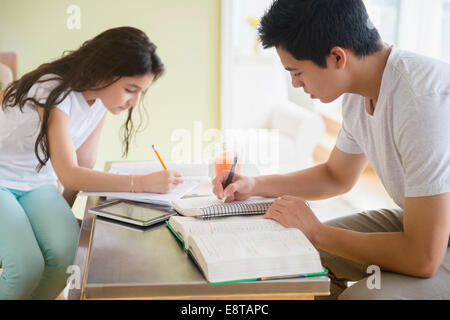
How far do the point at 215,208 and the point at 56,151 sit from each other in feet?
1.92

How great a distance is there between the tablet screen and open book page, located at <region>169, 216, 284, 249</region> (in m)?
0.09

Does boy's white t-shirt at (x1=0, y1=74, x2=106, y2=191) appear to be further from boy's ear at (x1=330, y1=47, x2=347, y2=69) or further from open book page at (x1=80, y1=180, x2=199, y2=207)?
boy's ear at (x1=330, y1=47, x2=347, y2=69)

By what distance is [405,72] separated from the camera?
1065 mm

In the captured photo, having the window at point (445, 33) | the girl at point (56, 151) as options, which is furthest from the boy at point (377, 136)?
the window at point (445, 33)

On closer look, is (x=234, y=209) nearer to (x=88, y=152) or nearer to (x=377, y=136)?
(x=377, y=136)

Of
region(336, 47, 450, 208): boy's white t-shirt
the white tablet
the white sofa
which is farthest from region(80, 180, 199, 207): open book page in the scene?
the white sofa

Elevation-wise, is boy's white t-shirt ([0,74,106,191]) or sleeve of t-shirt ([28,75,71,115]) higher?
sleeve of t-shirt ([28,75,71,115])

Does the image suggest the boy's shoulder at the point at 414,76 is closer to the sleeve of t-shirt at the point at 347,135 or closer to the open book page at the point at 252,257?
the sleeve of t-shirt at the point at 347,135

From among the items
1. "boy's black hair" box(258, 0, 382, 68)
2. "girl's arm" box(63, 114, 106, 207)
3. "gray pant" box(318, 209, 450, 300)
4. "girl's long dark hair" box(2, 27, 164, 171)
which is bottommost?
"gray pant" box(318, 209, 450, 300)

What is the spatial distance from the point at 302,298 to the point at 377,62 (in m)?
0.57

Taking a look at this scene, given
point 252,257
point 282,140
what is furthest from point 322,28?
point 282,140

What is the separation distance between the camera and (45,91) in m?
1.54

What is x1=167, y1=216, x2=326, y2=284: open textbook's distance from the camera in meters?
0.80

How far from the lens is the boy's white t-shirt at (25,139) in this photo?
5.06ft
